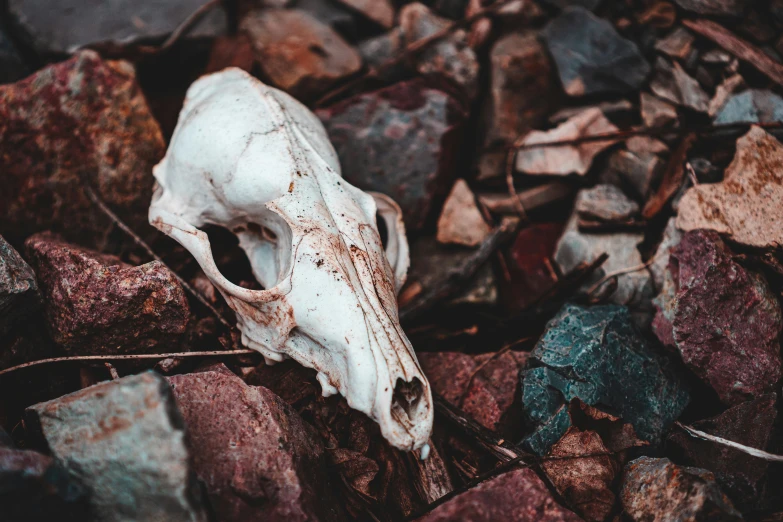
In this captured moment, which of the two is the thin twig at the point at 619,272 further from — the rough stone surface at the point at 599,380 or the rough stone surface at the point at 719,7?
the rough stone surface at the point at 719,7

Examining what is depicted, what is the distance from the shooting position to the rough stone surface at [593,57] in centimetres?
357

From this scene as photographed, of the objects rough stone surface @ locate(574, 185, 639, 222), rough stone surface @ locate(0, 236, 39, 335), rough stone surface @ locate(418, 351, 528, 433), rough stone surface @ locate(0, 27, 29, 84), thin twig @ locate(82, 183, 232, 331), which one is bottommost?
rough stone surface @ locate(418, 351, 528, 433)

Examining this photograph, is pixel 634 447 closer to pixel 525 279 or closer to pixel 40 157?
pixel 525 279

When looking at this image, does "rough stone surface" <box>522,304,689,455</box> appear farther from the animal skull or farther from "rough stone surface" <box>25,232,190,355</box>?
"rough stone surface" <box>25,232,190,355</box>

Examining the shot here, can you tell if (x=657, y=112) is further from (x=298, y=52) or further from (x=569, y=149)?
(x=298, y=52)

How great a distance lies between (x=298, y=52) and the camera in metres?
3.70

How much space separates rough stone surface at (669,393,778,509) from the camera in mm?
2207

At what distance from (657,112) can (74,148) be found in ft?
11.2

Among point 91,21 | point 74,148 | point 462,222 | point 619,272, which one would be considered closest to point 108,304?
point 74,148

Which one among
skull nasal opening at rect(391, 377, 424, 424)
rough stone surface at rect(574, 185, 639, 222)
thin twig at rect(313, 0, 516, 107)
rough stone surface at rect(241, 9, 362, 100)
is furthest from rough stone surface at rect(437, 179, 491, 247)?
skull nasal opening at rect(391, 377, 424, 424)

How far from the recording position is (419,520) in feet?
7.00

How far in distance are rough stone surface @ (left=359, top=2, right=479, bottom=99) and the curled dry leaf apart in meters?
0.63

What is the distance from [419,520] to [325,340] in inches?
30.5

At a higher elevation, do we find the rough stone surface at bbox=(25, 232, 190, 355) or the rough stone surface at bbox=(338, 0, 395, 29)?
the rough stone surface at bbox=(338, 0, 395, 29)
